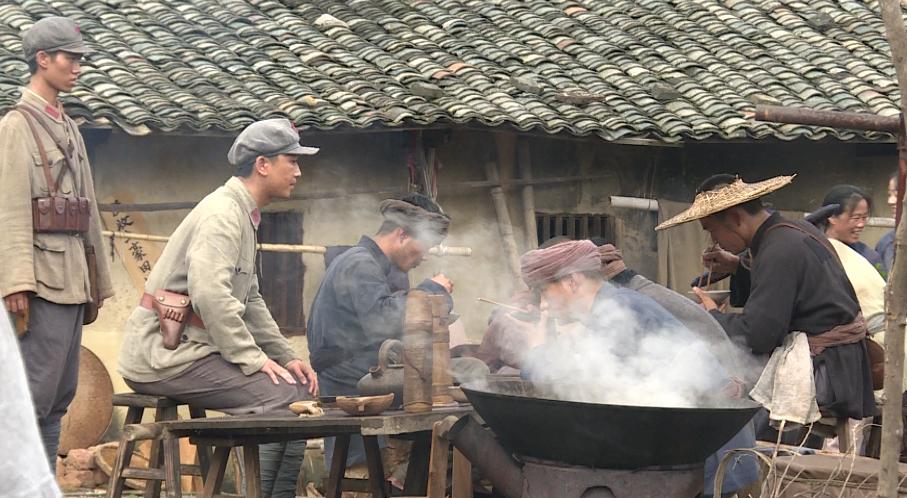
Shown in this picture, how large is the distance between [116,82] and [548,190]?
3876mm

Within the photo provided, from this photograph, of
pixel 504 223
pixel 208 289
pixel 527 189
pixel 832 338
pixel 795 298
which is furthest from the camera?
pixel 527 189

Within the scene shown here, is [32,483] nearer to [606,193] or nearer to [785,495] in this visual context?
[785,495]

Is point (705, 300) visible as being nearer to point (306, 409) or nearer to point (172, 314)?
point (306, 409)

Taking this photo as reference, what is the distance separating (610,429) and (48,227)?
2.58 meters

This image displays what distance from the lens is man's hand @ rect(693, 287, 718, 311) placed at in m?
6.54

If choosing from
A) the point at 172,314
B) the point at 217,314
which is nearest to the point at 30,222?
the point at 172,314

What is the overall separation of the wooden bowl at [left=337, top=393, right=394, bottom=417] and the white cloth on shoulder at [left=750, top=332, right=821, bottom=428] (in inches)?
71.8

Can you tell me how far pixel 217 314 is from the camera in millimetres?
5500

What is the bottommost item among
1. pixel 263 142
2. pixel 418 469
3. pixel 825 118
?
pixel 418 469

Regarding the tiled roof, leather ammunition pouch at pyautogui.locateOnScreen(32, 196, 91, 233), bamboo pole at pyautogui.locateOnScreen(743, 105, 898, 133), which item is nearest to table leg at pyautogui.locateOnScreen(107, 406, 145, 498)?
leather ammunition pouch at pyautogui.locateOnScreen(32, 196, 91, 233)

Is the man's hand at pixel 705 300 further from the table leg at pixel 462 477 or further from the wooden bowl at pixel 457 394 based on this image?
the table leg at pixel 462 477

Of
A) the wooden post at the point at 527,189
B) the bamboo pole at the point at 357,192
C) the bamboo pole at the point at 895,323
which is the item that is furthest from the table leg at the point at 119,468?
the wooden post at the point at 527,189

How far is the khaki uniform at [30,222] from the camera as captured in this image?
17.3 ft

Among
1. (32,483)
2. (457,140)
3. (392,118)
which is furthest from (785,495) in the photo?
(457,140)
